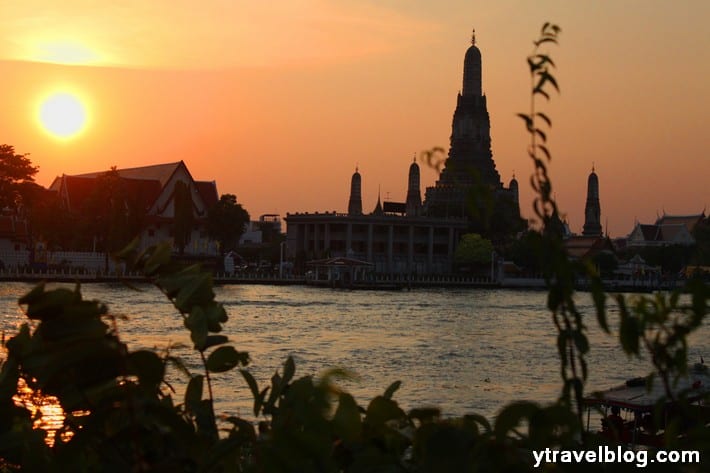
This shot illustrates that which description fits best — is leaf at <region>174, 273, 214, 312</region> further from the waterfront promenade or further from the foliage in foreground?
the waterfront promenade

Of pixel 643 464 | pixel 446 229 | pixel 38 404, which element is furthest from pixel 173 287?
pixel 446 229

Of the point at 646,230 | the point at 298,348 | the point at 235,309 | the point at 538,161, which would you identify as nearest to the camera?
the point at 538,161

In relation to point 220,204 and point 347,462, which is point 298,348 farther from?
point 220,204

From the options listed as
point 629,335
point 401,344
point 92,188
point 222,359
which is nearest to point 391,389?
point 222,359

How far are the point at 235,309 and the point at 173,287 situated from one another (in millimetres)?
46548

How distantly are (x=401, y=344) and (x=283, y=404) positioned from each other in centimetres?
3247

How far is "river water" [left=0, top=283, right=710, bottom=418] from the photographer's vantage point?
76.1ft

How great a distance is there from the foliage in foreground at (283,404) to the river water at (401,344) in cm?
910

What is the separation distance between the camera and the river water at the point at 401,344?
2319 cm

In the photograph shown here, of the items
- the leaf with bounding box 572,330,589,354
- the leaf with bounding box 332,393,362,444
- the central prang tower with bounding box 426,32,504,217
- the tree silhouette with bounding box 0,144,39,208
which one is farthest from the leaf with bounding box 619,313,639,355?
the central prang tower with bounding box 426,32,504,217

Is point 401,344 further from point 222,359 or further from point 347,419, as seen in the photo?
point 347,419

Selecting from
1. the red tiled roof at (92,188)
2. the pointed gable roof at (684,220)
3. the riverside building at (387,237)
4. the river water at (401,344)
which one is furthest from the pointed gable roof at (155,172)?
the pointed gable roof at (684,220)

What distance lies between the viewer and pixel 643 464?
2.07 meters

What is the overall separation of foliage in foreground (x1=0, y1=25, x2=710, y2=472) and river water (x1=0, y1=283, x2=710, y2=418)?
29.8 feet
